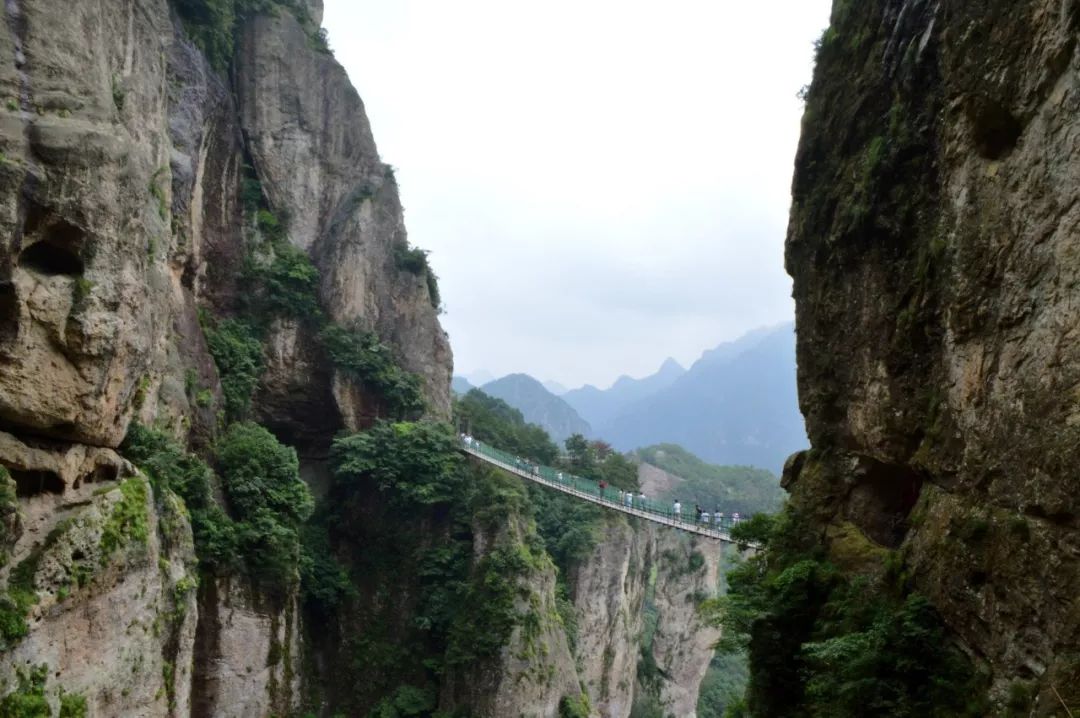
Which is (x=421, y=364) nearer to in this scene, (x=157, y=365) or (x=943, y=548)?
(x=157, y=365)

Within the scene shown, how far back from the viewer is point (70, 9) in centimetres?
977

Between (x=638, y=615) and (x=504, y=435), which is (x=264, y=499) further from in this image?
(x=638, y=615)

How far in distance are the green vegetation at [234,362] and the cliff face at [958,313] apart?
14.3 m

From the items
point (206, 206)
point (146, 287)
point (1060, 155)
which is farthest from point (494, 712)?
point (1060, 155)

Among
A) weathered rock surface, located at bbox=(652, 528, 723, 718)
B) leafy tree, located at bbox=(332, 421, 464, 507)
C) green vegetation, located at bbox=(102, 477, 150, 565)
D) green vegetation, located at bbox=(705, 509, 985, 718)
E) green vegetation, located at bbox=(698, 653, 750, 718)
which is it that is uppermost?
leafy tree, located at bbox=(332, 421, 464, 507)

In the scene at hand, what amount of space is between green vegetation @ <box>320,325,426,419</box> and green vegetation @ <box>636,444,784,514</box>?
1710 inches

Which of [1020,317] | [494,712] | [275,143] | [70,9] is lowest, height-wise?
[494,712]

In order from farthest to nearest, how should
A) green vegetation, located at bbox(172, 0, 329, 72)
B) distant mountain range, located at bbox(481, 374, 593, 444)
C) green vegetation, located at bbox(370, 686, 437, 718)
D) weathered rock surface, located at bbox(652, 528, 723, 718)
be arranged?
distant mountain range, located at bbox(481, 374, 593, 444) → weathered rock surface, located at bbox(652, 528, 723, 718) → green vegetation, located at bbox(172, 0, 329, 72) → green vegetation, located at bbox(370, 686, 437, 718)

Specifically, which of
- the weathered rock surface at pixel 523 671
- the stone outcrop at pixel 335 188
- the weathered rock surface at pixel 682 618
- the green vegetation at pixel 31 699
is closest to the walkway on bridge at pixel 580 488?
the stone outcrop at pixel 335 188

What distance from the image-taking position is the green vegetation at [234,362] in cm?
1780

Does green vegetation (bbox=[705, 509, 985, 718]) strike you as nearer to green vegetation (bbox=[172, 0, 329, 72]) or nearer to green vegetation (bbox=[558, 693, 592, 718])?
green vegetation (bbox=[558, 693, 592, 718])

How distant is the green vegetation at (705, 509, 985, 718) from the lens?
6320mm

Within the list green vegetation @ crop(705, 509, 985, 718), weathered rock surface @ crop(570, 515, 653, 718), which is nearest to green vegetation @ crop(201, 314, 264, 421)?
green vegetation @ crop(705, 509, 985, 718)

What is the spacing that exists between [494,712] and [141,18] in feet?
58.3
